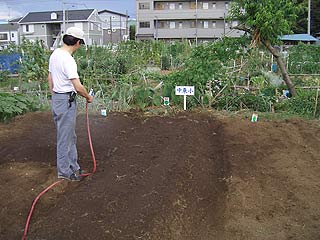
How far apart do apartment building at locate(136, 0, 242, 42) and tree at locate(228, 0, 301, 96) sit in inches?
1322

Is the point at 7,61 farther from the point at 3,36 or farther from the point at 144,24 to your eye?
the point at 3,36

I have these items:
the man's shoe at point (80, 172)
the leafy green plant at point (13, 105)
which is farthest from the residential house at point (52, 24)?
the man's shoe at point (80, 172)

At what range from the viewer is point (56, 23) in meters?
47.0

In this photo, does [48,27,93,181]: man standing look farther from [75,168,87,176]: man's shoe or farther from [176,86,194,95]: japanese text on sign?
[176,86,194,95]: japanese text on sign

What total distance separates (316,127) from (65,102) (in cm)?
410

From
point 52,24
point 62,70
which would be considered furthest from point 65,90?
point 52,24

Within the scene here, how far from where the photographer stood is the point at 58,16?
154 feet

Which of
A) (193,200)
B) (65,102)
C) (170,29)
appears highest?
(170,29)

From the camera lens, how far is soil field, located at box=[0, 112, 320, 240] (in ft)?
9.23

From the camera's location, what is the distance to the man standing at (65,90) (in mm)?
3596

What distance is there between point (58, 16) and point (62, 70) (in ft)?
152

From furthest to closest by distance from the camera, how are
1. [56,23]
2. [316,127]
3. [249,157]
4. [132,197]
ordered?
[56,23], [316,127], [249,157], [132,197]

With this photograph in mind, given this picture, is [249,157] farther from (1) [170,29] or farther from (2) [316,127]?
(1) [170,29]

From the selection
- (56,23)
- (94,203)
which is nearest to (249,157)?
(94,203)
